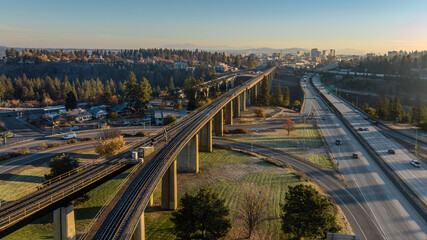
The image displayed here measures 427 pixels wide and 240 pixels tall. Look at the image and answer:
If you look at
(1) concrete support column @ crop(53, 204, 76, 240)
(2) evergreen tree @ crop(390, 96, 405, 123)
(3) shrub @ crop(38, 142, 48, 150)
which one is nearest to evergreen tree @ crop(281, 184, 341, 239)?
(1) concrete support column @ crop(53, 204, 76, 240)

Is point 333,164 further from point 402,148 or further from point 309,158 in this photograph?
point 402,148

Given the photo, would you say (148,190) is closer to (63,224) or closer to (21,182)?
(63,224)

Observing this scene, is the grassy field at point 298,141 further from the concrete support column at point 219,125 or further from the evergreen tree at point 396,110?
the evergreen tree at point 396,110

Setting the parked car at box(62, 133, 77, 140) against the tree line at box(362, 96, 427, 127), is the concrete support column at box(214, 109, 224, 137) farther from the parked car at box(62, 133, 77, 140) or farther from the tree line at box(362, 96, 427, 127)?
the tree line at box(362, 96, 427, 127)

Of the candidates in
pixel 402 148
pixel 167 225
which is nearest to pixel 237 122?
pixel 402 148

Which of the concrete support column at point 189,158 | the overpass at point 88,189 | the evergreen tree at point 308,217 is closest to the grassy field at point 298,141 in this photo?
the concrete support column at point 189,158

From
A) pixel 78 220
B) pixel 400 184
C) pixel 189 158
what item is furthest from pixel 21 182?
pixel 400 184
